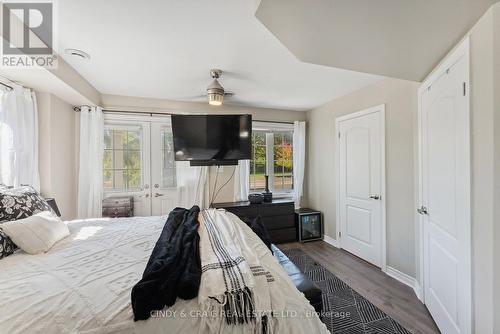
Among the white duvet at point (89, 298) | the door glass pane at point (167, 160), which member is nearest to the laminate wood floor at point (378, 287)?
the white duvet at point (89, 298)

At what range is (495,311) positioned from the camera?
3.69 ft

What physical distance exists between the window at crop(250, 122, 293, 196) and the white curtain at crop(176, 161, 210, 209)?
96cm

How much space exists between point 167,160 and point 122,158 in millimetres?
645

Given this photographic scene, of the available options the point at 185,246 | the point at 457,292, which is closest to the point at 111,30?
the point at 185,246

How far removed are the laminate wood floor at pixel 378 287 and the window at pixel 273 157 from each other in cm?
119

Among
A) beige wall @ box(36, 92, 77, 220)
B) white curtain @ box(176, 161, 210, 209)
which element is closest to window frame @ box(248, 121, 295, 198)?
white curtain @ box(176, 161, 210, 209)

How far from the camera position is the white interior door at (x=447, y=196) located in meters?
1.35

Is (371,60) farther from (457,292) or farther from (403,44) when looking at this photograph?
(457,292)

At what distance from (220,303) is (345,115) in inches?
122

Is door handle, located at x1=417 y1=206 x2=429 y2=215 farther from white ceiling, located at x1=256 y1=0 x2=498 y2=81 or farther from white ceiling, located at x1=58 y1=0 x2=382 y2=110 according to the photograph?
white ceiling, located at x1=58 y1=0 x2=382 y2=110

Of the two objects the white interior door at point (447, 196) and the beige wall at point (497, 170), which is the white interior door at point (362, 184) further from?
the beige wall at point (497, 170)

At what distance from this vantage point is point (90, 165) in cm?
296

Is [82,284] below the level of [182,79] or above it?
below

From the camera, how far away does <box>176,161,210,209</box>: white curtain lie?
11.1 ft
